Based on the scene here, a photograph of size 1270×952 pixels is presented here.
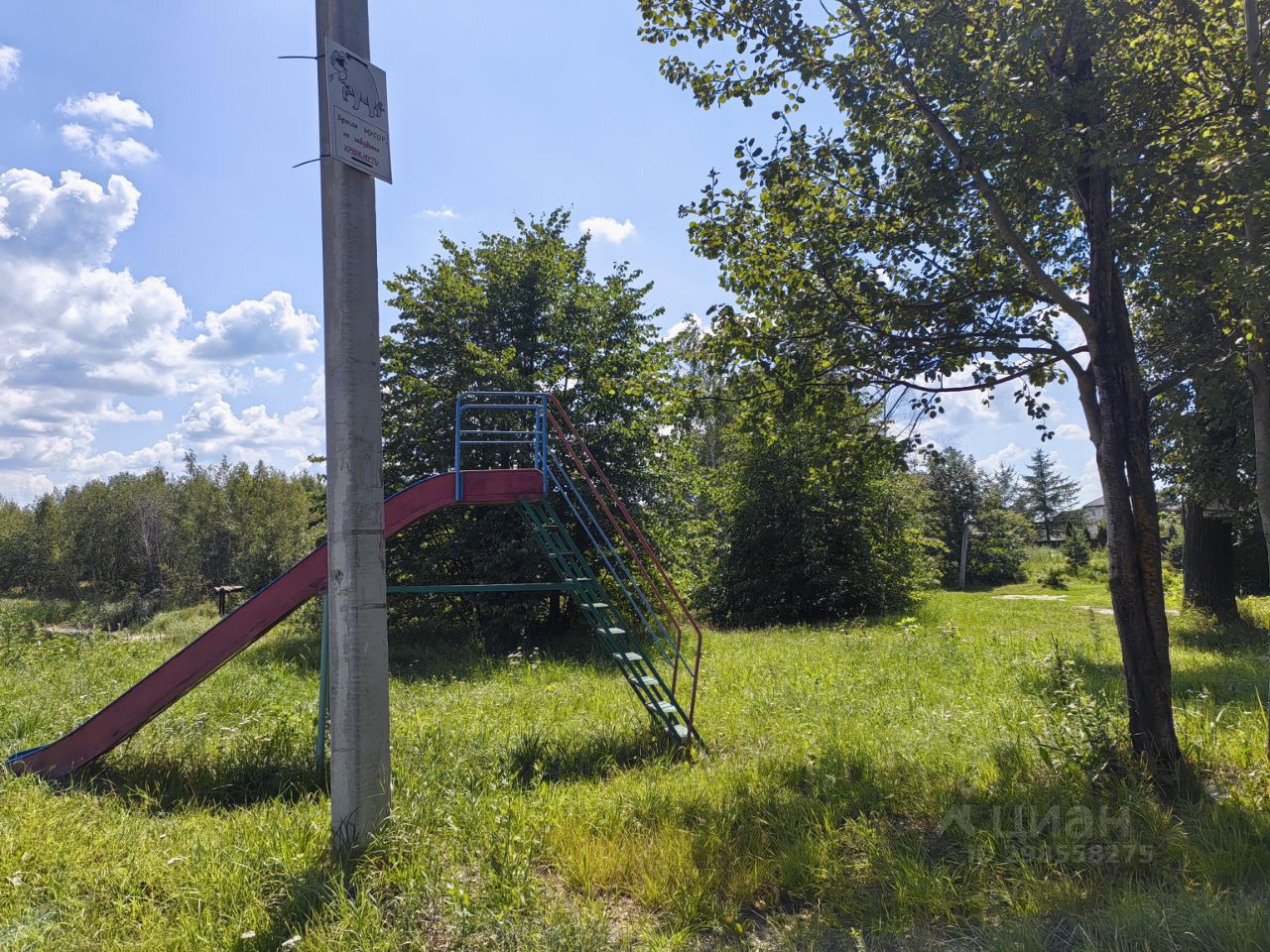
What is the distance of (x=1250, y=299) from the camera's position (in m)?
4.09

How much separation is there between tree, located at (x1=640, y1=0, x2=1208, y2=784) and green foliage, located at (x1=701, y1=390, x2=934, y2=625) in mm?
11726

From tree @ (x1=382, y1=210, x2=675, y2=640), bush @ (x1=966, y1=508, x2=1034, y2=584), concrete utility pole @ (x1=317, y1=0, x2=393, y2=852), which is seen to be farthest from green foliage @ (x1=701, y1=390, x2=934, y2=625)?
bush @ (x1=966, y1=508, x2=1034, y2=584)

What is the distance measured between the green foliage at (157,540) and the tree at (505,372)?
2671 centimetres

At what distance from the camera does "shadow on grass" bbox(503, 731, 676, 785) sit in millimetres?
5492

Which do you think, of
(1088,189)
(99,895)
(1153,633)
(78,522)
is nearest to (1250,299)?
(1088,189)

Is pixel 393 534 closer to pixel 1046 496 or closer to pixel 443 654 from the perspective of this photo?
pixel 443 654

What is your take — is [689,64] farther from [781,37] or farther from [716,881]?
[716,881]

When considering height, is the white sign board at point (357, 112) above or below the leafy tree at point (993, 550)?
above

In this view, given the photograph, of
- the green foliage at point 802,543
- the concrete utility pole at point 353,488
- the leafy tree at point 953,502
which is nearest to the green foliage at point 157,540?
the green foliage at point 802,543

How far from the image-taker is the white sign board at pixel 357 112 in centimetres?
387

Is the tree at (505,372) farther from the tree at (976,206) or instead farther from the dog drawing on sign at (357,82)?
the dog drawing on sign at (357,82)

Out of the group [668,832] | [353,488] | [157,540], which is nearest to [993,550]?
[668,832]

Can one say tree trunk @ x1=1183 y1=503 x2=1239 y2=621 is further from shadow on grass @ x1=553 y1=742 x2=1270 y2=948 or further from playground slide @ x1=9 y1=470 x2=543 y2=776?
playground slide @ x1=9 y1=470 x2=543 y2=776

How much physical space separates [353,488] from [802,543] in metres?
16.7
